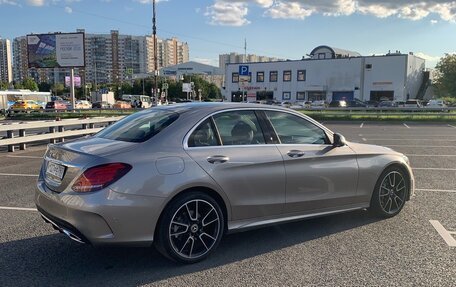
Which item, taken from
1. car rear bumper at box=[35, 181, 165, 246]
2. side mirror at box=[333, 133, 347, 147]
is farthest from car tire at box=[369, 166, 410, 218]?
car rear bumper at box=[35, 181, 165, 246]

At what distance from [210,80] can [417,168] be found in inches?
4771

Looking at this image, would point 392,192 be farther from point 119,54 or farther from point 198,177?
point 119,54

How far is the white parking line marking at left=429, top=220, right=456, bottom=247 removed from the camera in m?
5.01

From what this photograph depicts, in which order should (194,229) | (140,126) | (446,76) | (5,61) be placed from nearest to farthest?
(194,229)
(140,126)
(446,76)
(5,61)

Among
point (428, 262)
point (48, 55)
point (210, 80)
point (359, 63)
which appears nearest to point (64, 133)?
point (428, 262)

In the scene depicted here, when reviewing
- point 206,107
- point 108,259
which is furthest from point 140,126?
point 108,259

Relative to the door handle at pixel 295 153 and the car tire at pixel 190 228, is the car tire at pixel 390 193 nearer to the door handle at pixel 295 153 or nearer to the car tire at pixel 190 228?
the door handle at pixel 295 153

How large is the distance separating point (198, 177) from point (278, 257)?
1.21 meters

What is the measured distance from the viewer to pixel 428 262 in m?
4.42

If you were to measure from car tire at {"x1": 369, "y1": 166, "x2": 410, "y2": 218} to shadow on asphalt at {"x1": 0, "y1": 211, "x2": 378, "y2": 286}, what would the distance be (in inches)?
23.7

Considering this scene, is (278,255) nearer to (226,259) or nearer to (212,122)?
(226,259)

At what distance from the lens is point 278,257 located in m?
4.56

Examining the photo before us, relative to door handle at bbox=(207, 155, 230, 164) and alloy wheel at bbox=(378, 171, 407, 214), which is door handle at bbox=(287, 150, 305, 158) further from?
alloy wheel at bbox=(378, 171, 407, 214)

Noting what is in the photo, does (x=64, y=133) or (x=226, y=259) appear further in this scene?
(x=64, y=133)
